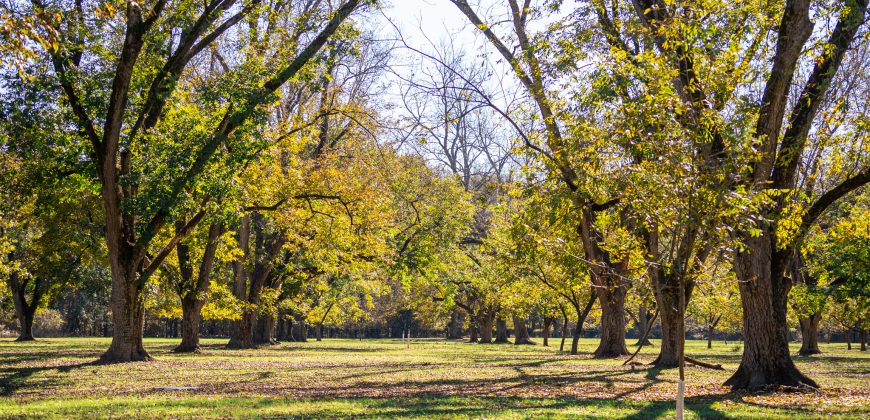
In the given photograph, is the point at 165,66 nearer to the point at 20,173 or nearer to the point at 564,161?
the point at 20,173

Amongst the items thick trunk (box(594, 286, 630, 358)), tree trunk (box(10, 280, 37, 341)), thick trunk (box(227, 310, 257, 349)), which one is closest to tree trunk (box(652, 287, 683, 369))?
thick trunk (box(594, 286, 630, 358))

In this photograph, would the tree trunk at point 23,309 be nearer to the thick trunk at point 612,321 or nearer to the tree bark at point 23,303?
the tree bark at point 23,303

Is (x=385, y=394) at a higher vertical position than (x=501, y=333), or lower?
higher

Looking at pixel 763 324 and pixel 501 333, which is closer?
pixel 763 324

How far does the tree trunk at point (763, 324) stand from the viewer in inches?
525

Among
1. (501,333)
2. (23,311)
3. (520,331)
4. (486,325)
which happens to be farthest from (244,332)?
(501,333)

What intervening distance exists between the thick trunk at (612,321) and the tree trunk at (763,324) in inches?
464

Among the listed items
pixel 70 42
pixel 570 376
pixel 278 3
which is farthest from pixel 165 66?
pixel 570 376

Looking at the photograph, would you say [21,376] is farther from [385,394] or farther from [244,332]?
[244,332]

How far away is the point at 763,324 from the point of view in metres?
13.5

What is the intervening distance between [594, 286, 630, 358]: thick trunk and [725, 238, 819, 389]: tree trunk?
11.8 meters

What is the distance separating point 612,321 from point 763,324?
46.1ft

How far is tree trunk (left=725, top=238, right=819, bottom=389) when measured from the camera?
43.8 feet

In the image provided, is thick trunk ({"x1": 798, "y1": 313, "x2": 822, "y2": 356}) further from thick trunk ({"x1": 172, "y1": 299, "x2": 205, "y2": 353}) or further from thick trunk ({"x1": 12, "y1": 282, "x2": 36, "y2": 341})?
thick trunk ({"x1": 12, "y1": 282, "x2": 36, "y2": 341})
